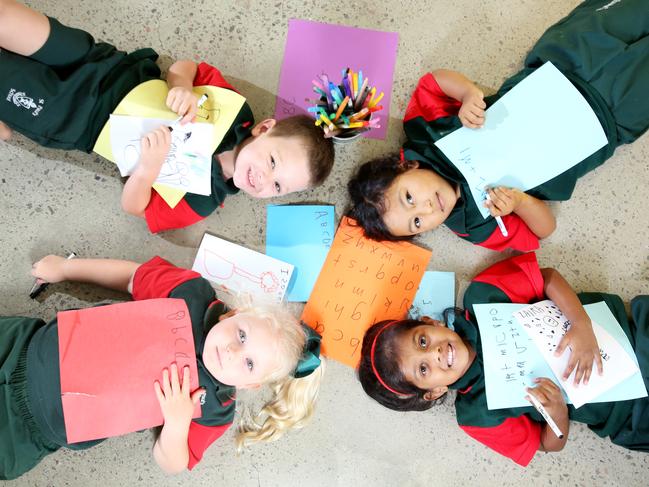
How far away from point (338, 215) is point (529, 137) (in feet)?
1.51

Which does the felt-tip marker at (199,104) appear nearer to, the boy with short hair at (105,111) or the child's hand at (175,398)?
the boy with short hair at (105,111)

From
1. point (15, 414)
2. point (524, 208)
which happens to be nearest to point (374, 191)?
point (524, 208)

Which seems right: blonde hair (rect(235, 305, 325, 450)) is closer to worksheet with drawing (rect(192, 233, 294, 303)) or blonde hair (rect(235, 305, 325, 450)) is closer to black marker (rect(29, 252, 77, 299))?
worksheet with drawing (rect(192, 233, 294, 303))

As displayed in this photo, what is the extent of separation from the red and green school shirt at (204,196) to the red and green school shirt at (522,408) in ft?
2.02

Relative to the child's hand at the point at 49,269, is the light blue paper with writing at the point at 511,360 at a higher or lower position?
higher

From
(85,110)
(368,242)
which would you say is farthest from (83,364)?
(368,242)

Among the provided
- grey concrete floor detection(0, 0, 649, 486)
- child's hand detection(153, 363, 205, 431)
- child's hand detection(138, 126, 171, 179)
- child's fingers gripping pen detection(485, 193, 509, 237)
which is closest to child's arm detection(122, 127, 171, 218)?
child's hand detection(138, 126, 171, 179)

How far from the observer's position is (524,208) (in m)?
1.03

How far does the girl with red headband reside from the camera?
0.95 metres

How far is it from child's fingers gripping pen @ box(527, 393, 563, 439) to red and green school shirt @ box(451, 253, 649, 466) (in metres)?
0.05

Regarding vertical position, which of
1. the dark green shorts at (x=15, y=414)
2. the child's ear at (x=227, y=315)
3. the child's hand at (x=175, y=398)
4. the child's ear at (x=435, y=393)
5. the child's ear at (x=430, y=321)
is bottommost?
the dark green shorts at (x=15, y=414)

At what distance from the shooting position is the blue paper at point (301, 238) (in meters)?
1.08

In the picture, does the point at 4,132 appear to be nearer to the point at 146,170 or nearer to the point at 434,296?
the point at 146,170

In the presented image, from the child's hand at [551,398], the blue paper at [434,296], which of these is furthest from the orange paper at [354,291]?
the child's hand at [551,398]
